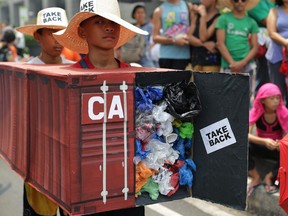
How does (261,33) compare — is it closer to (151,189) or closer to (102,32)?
(102,32)

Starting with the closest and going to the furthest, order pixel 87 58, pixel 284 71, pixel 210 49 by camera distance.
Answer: pixel 87 58, pixel 284 71, pixel 210 49

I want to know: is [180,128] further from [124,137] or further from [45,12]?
[45,12]

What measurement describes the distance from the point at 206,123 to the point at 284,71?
2835 millimetres

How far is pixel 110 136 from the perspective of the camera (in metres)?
2.46

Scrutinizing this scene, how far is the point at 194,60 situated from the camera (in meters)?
6.16

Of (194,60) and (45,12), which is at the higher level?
(45,12)

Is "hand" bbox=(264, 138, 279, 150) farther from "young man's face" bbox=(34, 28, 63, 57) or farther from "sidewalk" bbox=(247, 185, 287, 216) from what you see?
"young man's face" bbox=(34, 28, 63, 57)

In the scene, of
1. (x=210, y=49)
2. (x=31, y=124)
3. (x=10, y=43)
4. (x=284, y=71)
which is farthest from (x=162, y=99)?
(x=10, y=43)

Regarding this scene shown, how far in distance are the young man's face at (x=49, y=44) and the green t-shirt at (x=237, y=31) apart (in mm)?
2461

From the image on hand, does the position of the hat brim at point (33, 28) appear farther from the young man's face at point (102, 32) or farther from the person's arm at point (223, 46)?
the person's arm at point (223, 46)

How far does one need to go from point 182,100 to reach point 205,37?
3.53 m

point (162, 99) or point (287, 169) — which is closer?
point (162, 99)

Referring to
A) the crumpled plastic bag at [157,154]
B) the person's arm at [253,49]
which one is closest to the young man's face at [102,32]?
the crumpled plastic bag at [157,154]

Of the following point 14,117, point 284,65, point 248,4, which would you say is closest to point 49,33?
point 14,117
